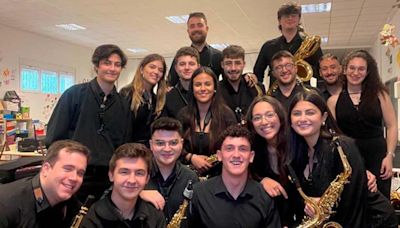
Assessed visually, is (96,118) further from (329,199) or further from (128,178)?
(329,199)

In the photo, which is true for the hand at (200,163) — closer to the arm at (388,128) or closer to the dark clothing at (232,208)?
the dark clothing at (232,208)

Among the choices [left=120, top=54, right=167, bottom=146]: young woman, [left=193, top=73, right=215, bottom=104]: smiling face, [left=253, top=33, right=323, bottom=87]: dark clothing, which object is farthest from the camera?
[left=253, top=33, right=323, bottom=87]: dark clothing

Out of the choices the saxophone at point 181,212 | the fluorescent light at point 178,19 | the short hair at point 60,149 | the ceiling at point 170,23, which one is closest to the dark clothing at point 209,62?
the saxophone at point 181,212

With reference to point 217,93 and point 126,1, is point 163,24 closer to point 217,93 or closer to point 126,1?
point 126,1

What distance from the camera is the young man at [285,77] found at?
10.8ft

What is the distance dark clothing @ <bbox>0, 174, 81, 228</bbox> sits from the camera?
6.43 ft

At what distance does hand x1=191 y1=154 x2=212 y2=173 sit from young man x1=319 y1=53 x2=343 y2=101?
5.35 ft

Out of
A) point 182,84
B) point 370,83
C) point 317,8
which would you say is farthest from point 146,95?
point 317,8

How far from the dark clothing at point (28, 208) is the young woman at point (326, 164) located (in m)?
1.57

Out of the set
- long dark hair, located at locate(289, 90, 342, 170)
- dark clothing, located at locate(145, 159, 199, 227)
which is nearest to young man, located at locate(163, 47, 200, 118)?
dark clothing, located at locate(145, 159, 199, 227)

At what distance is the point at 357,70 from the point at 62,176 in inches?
96.3

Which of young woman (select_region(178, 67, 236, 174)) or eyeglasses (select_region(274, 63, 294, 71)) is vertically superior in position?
eyeglasses (select_region(274, 63, 294, 71))

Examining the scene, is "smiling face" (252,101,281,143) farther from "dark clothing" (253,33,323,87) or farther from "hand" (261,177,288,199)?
"dark clothing" (253,33,323,87)

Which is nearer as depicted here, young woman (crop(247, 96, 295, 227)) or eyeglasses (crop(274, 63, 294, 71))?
young woman (crop(247, 96, 295, 227))
